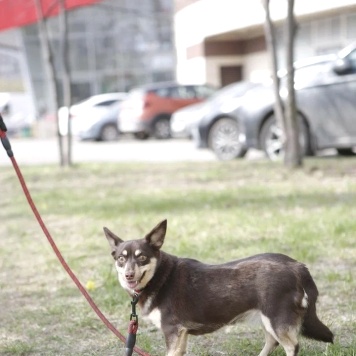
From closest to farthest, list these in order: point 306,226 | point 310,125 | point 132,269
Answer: point 132,269 → point 306,226 → point 310,125

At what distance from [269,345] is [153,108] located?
71.3ft

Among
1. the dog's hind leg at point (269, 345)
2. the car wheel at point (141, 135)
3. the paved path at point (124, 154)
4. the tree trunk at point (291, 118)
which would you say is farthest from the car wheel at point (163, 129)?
the dog's hind leg at point (269, 345)

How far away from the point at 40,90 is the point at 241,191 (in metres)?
33.5

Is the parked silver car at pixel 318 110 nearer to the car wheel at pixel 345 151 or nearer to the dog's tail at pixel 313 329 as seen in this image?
the car wheel at pixel 345 151

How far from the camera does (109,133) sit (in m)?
27.3

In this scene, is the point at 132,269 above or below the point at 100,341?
above

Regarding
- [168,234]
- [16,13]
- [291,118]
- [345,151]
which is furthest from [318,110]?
[16,13]

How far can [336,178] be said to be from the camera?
35.1 ft

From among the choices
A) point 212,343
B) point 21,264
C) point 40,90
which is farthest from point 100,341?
point 40,90

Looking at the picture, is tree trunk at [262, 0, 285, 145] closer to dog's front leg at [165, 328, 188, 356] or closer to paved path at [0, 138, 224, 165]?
paved path at [0, 138, 224, 165]

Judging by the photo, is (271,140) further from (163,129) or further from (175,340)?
(163,129)

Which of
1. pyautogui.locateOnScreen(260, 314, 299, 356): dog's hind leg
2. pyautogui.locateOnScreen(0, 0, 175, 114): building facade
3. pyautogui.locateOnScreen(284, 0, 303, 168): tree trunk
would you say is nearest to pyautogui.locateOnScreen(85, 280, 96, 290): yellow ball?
pyautogui.locateOnScreen(260, 314, 299, 356): dog's hind leg

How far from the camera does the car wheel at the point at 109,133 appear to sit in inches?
1069

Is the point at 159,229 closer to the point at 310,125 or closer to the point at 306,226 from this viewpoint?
the point at 306,226
